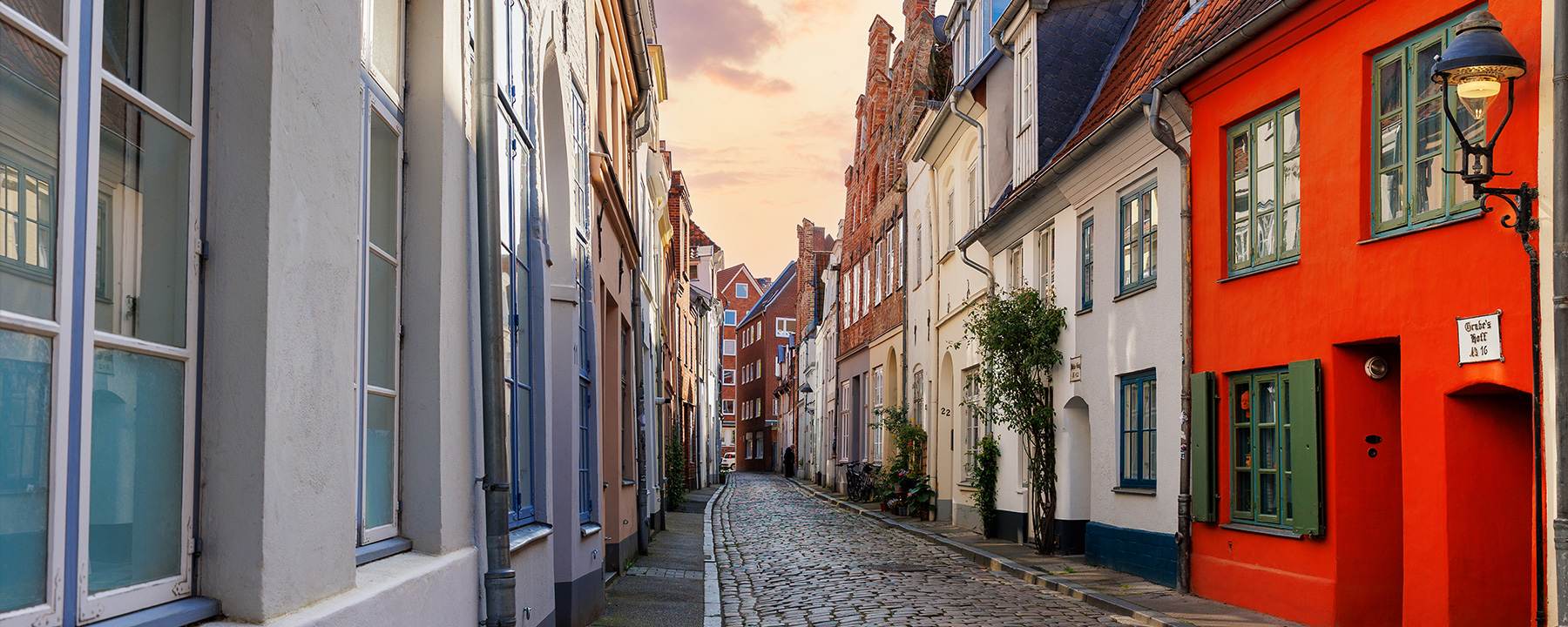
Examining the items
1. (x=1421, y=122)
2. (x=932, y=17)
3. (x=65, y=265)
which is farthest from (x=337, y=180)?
(x=932, y=17)

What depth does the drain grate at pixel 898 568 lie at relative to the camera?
14.7m

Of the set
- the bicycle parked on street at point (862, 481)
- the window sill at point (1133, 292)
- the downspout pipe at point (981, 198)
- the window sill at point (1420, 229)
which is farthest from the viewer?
the bicycle parked on street at point (862, 481)

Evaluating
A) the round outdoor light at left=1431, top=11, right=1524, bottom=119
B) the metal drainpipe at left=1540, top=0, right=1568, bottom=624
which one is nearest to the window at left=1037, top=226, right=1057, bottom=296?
the round outdoor light at left=1431, top=11, right=1524, bottom=119

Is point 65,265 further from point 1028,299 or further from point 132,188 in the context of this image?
point 1028,299

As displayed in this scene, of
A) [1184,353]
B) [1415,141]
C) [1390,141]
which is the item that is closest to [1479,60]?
[1415,141]

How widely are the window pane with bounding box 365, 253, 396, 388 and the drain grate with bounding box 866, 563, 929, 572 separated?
411 inches

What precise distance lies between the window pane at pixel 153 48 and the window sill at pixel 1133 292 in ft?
36.2

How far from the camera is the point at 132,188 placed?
2.82m

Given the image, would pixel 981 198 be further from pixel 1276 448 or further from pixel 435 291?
pixel 435 291

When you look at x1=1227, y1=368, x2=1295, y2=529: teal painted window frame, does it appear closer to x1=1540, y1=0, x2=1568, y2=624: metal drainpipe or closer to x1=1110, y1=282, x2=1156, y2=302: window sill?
x1=1110, y1=282, x2=1156, y2=302: window sill

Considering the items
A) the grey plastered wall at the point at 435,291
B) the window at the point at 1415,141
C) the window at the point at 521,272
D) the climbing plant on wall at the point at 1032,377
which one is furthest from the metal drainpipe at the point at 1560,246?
the climbing plant on wall at the point at 1032,377

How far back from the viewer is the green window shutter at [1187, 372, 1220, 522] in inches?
439

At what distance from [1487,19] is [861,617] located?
627 centimetres

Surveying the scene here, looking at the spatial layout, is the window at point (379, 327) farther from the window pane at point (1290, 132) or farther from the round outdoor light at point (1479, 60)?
the window pane at point (1290, 132)
